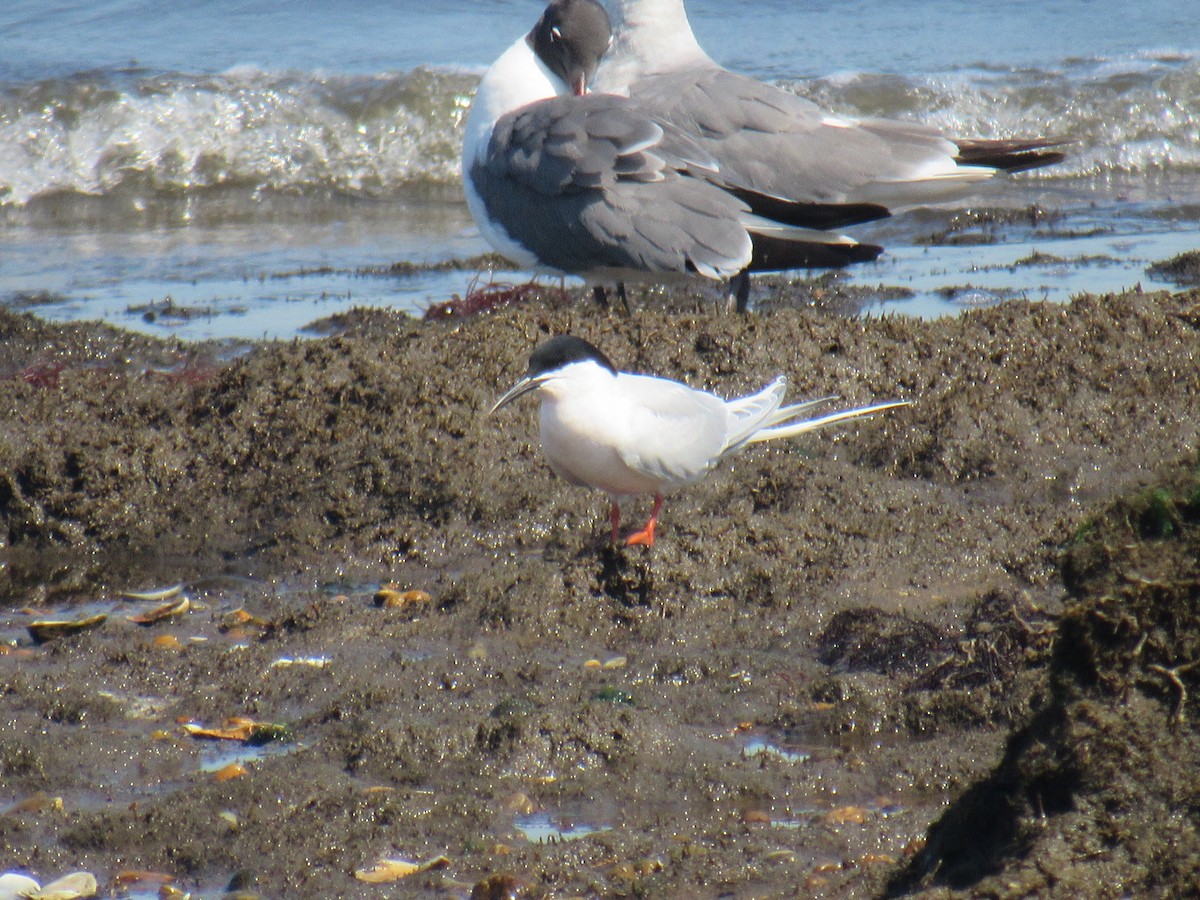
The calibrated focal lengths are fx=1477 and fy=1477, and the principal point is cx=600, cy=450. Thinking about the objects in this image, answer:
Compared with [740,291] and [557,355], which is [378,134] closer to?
[740,291]

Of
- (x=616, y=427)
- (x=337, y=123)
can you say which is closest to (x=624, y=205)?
(x=616, y=427)

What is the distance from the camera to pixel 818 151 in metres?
6.30

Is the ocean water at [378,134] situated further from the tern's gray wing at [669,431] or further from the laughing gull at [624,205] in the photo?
the tern's gray wing at [669,431]

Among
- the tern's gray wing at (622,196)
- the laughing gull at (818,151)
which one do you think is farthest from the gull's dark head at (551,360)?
the laughing gull at (818,151)

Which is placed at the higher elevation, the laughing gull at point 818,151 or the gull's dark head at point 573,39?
the gull's dark head at point 573,39

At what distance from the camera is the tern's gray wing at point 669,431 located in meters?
4.01

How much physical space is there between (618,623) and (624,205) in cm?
261

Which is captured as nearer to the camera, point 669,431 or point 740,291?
point 669,431

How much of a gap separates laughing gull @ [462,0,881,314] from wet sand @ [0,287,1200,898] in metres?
0.51

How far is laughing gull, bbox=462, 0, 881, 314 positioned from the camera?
5.96m

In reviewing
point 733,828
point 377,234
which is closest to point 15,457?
point 733,828

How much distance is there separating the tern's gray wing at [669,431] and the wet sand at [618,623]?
0.19 metres

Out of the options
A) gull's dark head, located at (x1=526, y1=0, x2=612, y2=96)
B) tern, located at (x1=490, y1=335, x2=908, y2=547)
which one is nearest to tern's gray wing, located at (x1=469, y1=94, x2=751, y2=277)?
gull's dark head, located at (x1=526, y1=0, x2=612, y2=96)

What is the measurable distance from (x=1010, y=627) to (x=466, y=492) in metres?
1.86
